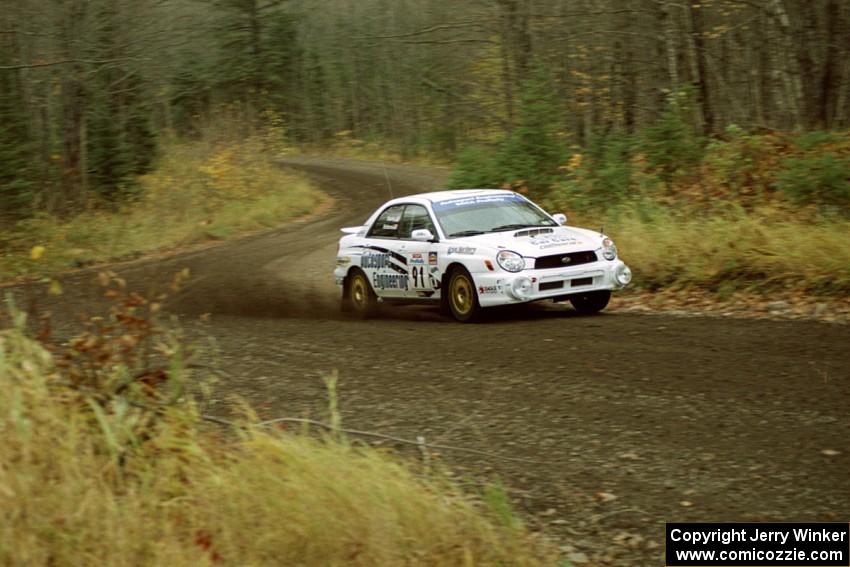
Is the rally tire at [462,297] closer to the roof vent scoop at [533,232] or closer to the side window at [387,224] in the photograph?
the roof vent scoop at [533,232]

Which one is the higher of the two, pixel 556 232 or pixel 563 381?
pixel 556 232

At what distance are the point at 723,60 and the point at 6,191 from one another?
16.4 meters

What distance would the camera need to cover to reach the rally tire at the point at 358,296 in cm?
1426

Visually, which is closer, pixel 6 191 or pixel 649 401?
pixel 649 401

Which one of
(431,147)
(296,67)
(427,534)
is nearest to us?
(427,534)

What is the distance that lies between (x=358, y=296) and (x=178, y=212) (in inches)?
579

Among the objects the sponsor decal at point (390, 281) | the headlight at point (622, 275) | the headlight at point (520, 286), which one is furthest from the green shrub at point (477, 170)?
the headlight at point (520, 286)

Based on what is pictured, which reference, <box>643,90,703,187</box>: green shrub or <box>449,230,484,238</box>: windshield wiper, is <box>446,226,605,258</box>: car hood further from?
<box>643,90,703,187</box>: green shrub

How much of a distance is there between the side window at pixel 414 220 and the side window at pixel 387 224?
0.13 meters

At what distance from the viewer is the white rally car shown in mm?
11961

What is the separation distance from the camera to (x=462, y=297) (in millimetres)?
12586

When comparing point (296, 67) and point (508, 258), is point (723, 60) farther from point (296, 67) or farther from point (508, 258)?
point (296, 67)

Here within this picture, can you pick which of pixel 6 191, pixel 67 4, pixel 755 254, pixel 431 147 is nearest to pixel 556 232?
pixel 755 254

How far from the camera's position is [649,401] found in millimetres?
7914
